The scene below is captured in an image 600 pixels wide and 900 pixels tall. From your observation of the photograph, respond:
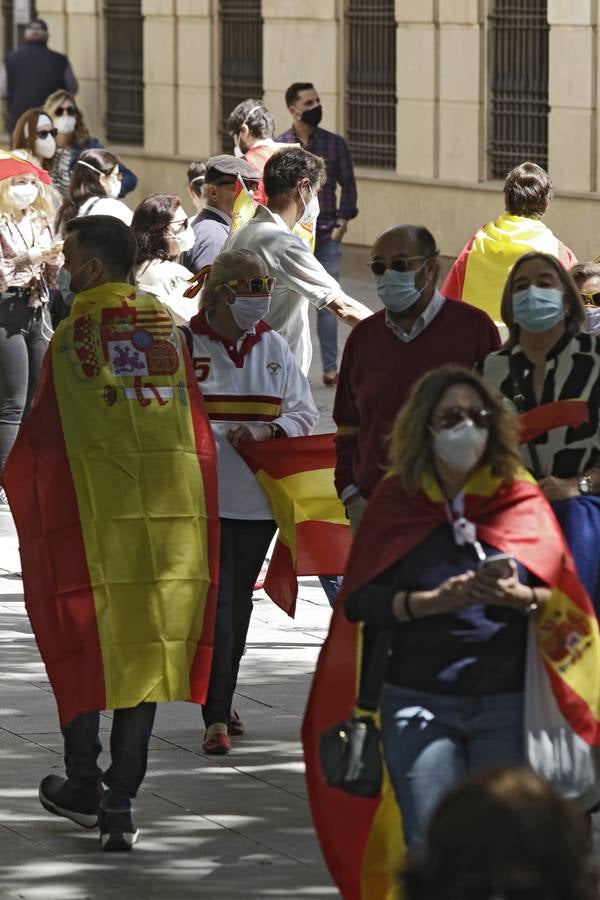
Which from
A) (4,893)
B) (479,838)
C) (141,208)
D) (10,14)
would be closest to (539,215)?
(141,208)

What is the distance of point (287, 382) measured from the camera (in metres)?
7.72

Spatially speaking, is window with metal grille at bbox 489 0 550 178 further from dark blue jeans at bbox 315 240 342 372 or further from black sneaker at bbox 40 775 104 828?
black sneaker at bbox 40 775 104 828


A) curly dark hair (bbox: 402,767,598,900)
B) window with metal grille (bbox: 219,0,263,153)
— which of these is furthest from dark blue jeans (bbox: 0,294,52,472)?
window with metal grille (bbox: 219,0,263,153)

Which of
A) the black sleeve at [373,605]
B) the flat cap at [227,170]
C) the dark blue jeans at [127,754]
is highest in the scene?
the flat cap at [227,170]

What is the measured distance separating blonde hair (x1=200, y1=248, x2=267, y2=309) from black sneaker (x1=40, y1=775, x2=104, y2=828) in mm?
1697

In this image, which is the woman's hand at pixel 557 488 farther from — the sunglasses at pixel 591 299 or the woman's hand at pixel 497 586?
the sunglasses at pixel 591 299

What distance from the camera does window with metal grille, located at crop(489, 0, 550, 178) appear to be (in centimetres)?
2178

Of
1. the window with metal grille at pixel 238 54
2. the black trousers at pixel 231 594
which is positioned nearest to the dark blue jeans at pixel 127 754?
the black trousers at pixel 231 594

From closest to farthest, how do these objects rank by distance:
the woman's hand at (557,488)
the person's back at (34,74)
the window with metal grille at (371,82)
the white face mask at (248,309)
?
the woman's hand at (557,488), the white face mask at (248,309), the window with metal grille at (371,82), the person's back at (34,74)

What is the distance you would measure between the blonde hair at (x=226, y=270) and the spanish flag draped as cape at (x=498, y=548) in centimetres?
221

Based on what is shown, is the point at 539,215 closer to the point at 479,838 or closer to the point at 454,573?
the point at 454,573

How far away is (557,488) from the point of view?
20.2 ft

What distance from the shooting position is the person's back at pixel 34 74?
25.3 metres

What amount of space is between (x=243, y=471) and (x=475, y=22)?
15.3 meters
